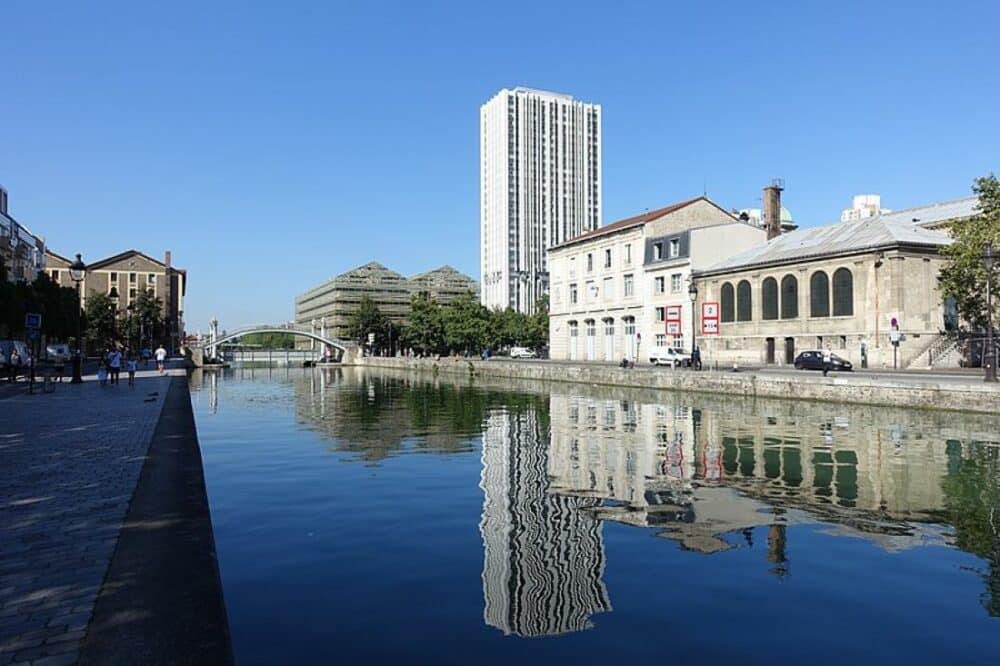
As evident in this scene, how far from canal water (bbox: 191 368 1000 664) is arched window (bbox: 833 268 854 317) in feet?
101

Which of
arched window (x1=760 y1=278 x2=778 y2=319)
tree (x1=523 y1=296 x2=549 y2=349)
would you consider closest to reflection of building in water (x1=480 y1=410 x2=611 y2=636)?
arched window (x1=760 y1=278 x2=778 y2=319)

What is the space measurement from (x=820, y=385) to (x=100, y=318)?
84204mm

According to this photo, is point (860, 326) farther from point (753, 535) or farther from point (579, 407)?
point (753, 535)

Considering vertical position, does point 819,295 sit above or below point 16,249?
below

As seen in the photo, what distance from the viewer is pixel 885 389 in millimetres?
28047

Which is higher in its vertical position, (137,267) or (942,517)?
(137,267)

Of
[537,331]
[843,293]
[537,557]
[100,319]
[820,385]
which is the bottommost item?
[537,557]

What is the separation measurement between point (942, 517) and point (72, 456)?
12931 millimetres

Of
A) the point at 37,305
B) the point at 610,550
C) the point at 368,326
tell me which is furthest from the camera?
the point at 368,326

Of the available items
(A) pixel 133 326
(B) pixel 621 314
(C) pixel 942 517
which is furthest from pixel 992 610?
(A) pixel 133 326

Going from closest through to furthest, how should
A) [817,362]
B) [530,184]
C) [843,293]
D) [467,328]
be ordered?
[817,362]
[843,293]
[467,328]
[530,184]

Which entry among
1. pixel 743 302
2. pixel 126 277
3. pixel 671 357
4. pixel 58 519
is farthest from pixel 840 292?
pixel 126 277

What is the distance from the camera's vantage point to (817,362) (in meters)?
42.6

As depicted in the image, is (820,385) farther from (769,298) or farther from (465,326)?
(465,326)
